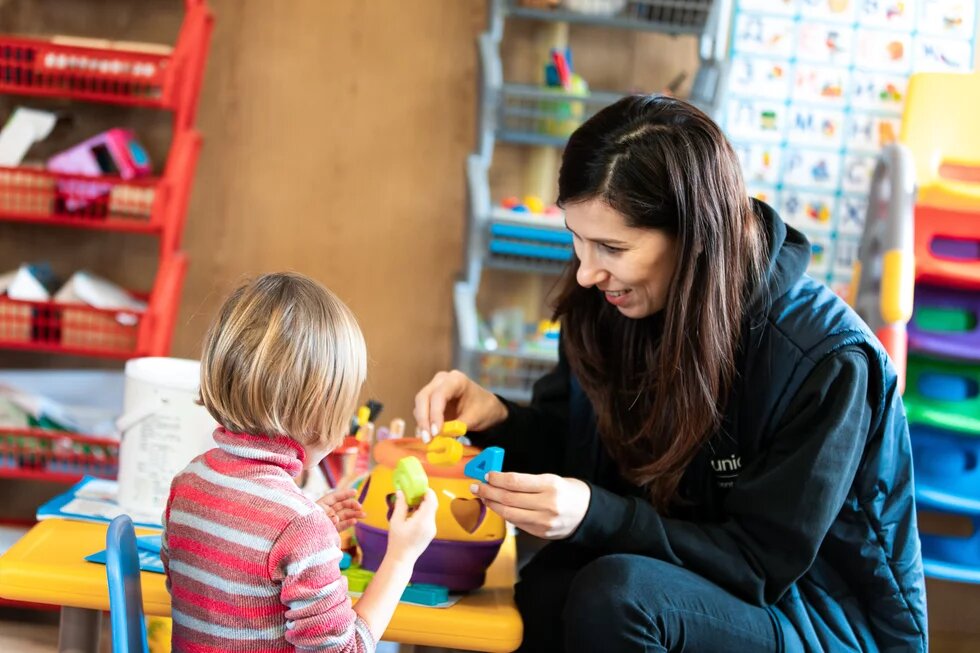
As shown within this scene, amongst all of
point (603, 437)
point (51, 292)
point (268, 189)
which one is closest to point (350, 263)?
point (268, 189)

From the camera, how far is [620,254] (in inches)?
58.8

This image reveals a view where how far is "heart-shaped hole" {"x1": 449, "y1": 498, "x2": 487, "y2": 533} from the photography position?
1.45 metres

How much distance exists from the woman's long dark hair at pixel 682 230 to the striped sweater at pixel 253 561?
0.56 meters

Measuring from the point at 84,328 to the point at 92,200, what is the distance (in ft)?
0.94

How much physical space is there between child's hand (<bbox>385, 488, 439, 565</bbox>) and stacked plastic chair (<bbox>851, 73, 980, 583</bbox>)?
142 centimetres

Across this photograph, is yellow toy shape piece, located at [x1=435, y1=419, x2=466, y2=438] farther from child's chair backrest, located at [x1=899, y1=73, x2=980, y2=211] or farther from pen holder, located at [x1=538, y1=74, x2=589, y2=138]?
child's chair backrest, located at [x1=899, y1=73, x2=980, y2=211]

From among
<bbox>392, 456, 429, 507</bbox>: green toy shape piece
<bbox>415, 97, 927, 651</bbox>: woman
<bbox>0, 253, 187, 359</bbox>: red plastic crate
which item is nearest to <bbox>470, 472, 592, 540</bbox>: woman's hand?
<bbox>415, 97, 927, 651</bbox>: woman


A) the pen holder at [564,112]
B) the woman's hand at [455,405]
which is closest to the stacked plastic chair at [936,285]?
the pen holder at [564,112]

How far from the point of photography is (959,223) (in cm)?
239

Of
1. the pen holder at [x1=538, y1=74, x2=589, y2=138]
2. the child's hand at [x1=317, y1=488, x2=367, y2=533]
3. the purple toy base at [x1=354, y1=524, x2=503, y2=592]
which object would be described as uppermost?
the pen holder at [x1=538, y1=74, x2=589, y2=138]

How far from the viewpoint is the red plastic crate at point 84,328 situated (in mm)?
2330

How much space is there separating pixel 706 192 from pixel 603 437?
422 millimetres

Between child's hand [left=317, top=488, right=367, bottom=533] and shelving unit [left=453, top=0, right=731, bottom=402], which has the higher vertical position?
shelving unit [left=453, top=0, right=731, bottom=402]

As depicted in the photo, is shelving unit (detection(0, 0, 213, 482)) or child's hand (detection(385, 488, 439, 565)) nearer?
child's hand (detection(385, 488, 439, 565))
